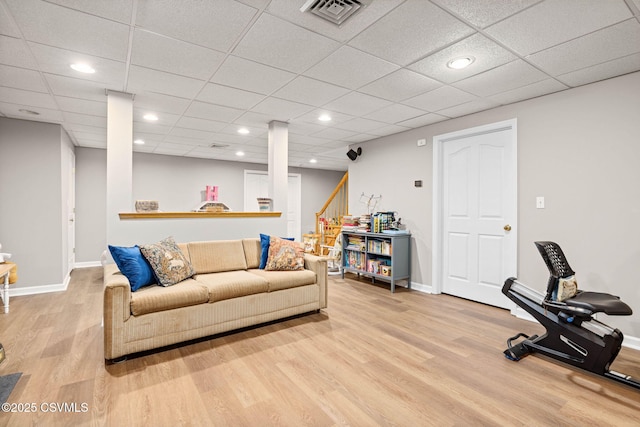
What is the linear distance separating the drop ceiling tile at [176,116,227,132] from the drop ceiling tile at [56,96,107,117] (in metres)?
0.90

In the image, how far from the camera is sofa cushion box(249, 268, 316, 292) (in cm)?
319

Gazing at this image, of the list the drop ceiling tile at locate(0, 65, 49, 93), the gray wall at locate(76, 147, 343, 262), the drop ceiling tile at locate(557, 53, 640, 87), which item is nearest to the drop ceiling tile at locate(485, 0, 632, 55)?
the drop ceiling tile at locate(557, 53, 640, 87)

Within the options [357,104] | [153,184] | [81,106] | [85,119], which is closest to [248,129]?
[357,104]

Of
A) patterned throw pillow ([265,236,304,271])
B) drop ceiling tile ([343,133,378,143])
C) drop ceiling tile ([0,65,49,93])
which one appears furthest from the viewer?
drop ceiling tile ([343,133,378,143])

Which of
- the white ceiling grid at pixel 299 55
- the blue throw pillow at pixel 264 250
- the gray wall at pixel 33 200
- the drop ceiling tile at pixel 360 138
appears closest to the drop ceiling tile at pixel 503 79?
the white ceiling grid at pixel 299 55

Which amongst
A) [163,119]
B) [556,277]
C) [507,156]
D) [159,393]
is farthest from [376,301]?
[163,119]

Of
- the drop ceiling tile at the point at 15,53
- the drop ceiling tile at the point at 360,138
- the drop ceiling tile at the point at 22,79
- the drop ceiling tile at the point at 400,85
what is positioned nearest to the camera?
the drop ceiling tile at the point at 15,53

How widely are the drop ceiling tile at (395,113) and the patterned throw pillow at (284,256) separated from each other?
1.95 metres

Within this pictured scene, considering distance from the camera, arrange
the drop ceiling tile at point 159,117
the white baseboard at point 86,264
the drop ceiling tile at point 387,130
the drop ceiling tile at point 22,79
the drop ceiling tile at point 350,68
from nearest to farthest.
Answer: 1. the drop ceiling tile at point 350,68
2. the drop ceiling tile at point 22,79
3. the drop ceiling tile at point 159,117
4. the drop ceiling tile at point 387,130
5. the white baseboard at point 86,264

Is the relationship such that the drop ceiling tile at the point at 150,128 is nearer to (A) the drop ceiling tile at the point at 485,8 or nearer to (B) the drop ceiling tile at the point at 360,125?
(B) the drop ceiling tile at the point at 360,125

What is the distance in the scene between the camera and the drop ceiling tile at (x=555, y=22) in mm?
1874

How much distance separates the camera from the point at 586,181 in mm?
3021

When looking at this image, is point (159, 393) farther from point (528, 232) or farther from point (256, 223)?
point (528, 232)

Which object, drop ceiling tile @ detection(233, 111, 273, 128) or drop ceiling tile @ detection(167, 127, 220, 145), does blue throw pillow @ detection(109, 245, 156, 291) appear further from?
drop ceiling tile @ detection(167, 127, 220, 145)
